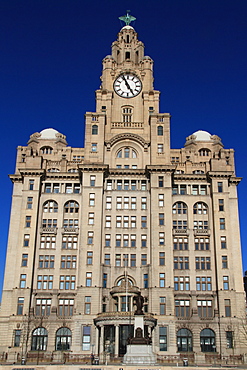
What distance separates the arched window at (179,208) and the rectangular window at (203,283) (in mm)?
13721

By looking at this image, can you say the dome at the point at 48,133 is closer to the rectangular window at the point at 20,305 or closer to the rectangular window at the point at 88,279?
the rectangular window at the point at 88,279

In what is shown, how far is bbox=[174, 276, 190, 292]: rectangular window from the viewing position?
8438cm

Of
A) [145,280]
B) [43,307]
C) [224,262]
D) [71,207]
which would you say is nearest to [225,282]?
[224,262]

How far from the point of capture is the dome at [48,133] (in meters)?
102

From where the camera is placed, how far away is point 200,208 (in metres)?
90.9

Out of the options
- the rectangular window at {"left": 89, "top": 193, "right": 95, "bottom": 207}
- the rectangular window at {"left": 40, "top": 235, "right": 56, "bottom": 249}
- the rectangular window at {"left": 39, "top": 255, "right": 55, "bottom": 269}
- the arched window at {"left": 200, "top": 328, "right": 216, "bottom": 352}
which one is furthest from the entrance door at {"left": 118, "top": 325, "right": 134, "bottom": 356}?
the rectangular window at {"left": 89, "top": 193, "right": 95, "bottom": 207}

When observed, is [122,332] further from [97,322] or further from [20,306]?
[20,306]

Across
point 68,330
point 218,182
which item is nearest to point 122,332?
point 68,330

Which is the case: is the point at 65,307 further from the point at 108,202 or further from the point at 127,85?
the point at 127,85

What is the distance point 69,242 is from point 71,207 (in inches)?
296

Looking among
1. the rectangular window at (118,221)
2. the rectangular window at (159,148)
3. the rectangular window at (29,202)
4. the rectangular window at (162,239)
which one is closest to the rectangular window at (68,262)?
the rectangular window at (118,221)

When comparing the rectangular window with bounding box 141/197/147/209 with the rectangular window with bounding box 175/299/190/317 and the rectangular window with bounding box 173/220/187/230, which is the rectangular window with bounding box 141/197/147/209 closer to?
the rectangular window with bounding box 173/220/187/230

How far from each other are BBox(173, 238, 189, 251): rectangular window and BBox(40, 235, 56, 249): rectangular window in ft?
79.2

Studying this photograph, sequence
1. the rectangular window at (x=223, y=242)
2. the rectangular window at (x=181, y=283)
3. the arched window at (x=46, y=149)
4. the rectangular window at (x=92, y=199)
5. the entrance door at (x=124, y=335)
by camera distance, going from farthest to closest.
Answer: the arched window at (x=46, y=149)
the rectangular window at (x=92, y=199)
the rectangular window at (x=223, y=242)
the rectangular window at (x=181, y=283)
the entrance door at (x=124, y=335)
